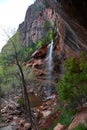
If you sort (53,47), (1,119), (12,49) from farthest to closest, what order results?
1. (53,47)
2. (1,119)
3. (12,49)

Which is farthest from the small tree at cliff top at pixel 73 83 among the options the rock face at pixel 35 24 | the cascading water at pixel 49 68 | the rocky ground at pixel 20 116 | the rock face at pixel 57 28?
the rock face at pixel 35 24


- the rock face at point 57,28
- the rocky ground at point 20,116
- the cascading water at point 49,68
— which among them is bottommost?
the rocky ground at point 20,116

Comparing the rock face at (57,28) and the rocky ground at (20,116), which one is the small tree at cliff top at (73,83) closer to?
the rock face at (57,28)

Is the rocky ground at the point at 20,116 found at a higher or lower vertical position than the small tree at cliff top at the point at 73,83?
lower

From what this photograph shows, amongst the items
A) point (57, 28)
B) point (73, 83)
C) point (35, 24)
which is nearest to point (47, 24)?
point (35, 24)

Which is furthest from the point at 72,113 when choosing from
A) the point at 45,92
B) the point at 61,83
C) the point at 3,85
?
the point at 45,92

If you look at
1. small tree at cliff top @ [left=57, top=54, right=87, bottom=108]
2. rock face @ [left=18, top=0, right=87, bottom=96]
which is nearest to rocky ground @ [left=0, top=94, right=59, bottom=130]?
small tree at cliff top @ [left=57, top=54, right=87, bottom=108]

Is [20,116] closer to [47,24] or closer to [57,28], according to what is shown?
[57,28]

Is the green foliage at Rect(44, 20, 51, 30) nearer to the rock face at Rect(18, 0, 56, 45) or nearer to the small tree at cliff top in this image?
the rock face at Rect(18, 0, 56, 45)

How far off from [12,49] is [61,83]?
25.4ft

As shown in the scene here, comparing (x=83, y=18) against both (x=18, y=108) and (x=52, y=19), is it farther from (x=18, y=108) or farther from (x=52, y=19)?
(x=52, y=19)

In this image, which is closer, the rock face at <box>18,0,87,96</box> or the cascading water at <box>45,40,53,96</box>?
the rock face at <box>18,0,87,96</box>

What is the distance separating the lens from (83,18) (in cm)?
1352

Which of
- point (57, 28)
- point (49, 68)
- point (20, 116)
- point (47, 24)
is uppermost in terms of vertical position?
point (47, 24)
